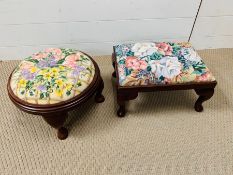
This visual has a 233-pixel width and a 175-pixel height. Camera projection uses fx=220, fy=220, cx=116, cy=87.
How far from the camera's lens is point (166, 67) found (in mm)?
1110

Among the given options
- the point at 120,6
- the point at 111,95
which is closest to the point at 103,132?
the point at 111,95

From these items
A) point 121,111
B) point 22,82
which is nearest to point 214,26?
point 121,111

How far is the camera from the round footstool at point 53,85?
3.23ft

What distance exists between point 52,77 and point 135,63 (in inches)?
16.4

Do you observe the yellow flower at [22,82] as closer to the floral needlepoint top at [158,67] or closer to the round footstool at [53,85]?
the round footstool at [53,85]

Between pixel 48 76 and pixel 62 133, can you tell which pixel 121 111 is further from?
pixel 48 76

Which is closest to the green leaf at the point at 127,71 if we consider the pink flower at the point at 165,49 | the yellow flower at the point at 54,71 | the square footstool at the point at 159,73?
the square footstool at the point at 159,73

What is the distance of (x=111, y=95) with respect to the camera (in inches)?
55.6

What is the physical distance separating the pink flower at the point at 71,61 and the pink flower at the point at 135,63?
0.26 meters

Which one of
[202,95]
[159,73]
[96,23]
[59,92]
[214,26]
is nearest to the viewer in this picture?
[59,92]

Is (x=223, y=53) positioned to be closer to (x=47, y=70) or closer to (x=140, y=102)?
(x=140, y=102)

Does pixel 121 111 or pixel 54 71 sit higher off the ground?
pixel 54 71

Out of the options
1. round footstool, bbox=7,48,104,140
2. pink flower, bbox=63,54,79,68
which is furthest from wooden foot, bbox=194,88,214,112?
pink flower, bbox=63,54,79,68

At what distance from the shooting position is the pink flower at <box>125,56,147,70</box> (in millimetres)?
1109
